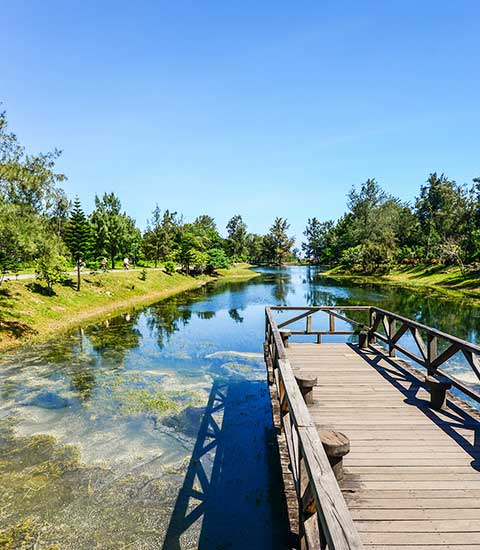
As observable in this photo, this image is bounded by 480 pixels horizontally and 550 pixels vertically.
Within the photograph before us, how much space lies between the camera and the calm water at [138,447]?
662cm

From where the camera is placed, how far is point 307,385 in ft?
23.2

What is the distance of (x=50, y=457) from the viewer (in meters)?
8.82

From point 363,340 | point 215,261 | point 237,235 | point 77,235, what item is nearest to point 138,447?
point 363,340

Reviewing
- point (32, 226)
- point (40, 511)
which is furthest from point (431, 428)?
point (32, 226)

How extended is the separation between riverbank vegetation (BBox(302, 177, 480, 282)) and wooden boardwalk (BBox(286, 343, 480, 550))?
51078 mm

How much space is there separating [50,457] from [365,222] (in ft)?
292

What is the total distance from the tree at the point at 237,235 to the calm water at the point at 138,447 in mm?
102822

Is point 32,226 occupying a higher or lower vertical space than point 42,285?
higher

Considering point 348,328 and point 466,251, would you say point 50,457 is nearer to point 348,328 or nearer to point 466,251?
point 348,328

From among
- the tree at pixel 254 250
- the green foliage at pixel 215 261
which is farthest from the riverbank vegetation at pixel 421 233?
the tree at pixel 254 250

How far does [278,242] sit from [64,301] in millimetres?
107271

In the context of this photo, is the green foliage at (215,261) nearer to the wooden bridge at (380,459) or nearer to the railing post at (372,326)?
the railing post at (372,326)

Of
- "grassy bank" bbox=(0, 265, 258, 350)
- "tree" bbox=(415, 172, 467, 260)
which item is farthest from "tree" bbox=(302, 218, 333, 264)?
"grassy bank" bbox=(0, 265, 258, 350)

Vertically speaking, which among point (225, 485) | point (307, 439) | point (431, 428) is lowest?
point (225, 485)
